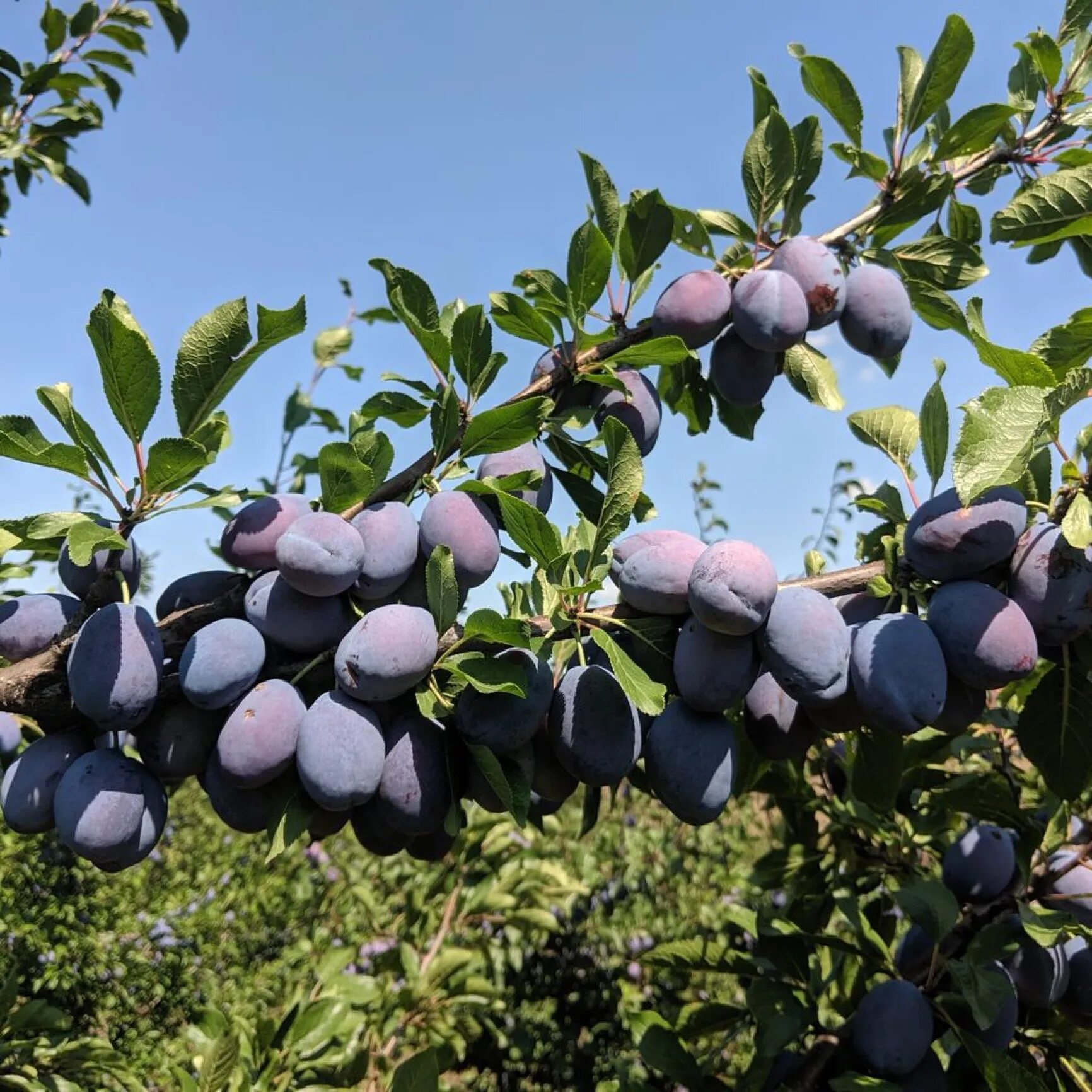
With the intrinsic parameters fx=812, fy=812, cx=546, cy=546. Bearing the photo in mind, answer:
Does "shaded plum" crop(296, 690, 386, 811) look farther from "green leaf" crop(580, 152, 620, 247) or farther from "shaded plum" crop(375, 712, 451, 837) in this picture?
"green leaf" crop(580, 152, 620, 247)

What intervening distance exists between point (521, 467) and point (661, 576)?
281mm

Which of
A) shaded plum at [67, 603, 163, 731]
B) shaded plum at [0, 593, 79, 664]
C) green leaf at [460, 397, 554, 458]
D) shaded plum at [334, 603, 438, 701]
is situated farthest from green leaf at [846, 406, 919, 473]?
shaded plum at [0, 593, 79, 664]

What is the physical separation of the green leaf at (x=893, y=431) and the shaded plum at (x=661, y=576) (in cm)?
40

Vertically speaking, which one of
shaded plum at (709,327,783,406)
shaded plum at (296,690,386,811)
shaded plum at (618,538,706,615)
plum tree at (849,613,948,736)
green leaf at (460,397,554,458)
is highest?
shaded plum at (709,327,783,406)

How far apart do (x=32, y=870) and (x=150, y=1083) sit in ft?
1.83

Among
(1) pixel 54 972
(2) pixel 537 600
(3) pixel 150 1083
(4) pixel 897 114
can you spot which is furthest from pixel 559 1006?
(4) pixel 897 114

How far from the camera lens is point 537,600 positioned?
2.98 feet

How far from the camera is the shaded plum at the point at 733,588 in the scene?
0.75m

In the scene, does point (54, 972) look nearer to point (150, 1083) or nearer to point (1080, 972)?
point (150, 1083)

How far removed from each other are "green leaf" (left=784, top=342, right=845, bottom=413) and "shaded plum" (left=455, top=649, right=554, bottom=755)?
2.32 feet

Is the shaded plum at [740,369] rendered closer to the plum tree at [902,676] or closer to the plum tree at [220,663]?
the plum tree at [902,676]

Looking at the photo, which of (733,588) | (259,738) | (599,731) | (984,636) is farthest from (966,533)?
(259,738)

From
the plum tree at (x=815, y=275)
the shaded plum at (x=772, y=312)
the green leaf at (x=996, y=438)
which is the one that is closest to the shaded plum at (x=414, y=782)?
the green leaf at (x=996, y=438)

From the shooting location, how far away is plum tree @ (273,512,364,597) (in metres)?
0.82
